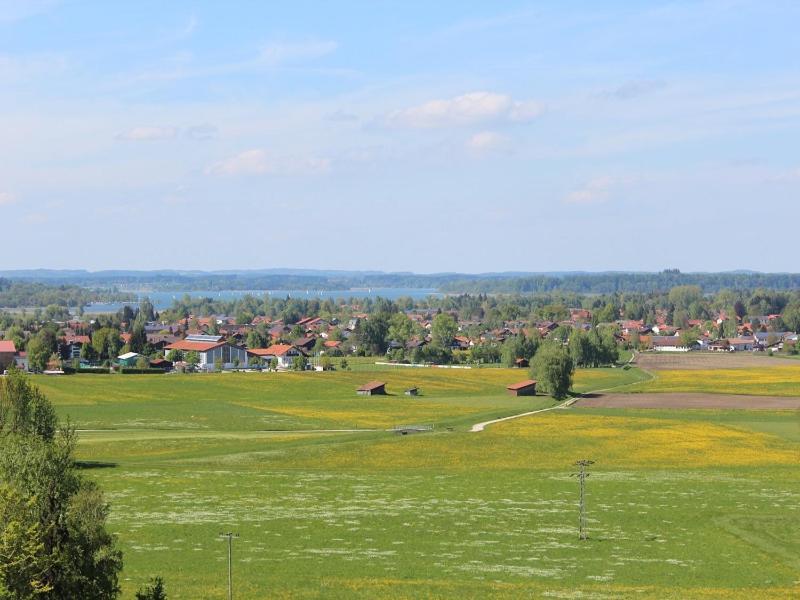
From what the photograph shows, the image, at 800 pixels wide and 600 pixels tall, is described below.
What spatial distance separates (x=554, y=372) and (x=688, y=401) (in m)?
18.1

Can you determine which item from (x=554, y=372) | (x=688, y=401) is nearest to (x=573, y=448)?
(x=688, y=401)

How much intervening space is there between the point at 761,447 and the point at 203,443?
163ft

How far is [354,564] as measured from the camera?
58.4 m

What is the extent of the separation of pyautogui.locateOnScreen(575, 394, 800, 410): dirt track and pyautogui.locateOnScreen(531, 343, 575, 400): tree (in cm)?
356

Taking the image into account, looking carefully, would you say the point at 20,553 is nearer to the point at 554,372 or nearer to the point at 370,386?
the point at 370,386

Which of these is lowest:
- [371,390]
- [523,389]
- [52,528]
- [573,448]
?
[371,390]

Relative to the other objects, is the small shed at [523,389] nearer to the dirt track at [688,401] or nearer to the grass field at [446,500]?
the dirt track at [688,401]

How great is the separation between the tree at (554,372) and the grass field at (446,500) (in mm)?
16510

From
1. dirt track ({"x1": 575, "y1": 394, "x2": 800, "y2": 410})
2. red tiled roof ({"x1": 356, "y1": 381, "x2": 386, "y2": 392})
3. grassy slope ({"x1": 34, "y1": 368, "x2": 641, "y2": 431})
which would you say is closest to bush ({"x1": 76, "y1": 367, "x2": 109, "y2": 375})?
grassy slope ({"x1": 34, "y1": 368, "x2": 641, "y2": 431})

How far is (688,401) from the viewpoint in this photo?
471 feet

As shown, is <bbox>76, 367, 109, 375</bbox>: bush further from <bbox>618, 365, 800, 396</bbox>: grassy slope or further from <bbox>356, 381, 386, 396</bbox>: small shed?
<bbox>618, 365, 800, 396</bbox>: grassy slope

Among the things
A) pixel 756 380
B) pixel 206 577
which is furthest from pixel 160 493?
pixel 756 380

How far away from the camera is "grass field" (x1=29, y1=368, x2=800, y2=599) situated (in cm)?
5628

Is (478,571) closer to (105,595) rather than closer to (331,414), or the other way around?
(105,595)
